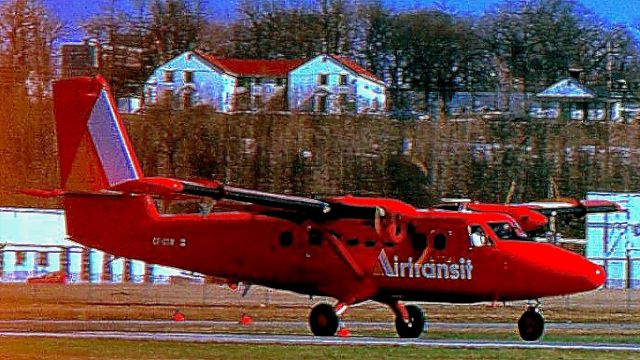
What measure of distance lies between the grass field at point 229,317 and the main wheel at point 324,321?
6.35 ft

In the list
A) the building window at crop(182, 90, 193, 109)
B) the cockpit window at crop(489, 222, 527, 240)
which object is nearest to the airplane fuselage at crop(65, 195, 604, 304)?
the cockpit window at crop(489, 222, 527, 240)

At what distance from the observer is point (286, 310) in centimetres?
4062

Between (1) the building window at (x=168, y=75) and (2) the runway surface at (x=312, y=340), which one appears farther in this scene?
(1) the building window at (x=168, y=75)

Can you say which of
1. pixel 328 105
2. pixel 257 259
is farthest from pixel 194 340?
pixel 328 105

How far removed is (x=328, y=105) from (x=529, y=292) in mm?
58485

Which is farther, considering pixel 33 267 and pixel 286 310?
pixel 33 267

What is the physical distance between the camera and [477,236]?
90.5 feet

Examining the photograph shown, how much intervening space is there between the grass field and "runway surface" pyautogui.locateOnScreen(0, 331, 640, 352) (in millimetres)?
869

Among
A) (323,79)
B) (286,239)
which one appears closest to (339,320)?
(286,239)

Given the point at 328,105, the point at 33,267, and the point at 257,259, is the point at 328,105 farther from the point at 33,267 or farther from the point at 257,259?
the point at 257,259

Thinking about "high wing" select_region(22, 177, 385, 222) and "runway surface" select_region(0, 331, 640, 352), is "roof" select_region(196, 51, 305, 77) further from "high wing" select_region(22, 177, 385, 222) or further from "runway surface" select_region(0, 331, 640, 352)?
"runway surface" select_region(0, 331, 640, 352)

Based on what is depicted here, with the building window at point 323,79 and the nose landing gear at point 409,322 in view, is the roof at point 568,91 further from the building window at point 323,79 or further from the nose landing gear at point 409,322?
the nose landing gear at point 409,322

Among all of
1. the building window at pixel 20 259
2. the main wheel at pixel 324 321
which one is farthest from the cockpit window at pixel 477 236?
the building window at pixel 20 259

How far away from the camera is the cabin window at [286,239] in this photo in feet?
96.4
